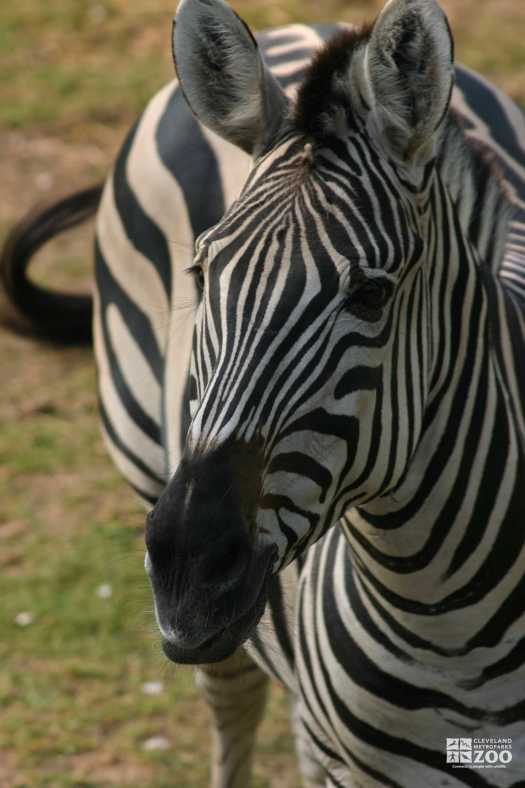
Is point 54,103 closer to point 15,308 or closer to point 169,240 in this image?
point 15,308

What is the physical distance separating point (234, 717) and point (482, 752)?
5.22 feet

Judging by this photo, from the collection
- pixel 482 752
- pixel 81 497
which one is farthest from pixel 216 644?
pixel 81 497

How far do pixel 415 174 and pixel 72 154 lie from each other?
20.1 feet

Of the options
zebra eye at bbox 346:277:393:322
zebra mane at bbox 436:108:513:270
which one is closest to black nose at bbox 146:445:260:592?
zebra eye at bbox 346:277:393:322

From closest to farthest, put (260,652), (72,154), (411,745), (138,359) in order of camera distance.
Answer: (411,745) < (260,652) < (138,359) < (72,154)

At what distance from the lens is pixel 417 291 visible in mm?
2258

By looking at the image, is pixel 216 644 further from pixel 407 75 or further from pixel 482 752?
pixel 407 75

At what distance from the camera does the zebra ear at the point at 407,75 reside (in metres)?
2.14

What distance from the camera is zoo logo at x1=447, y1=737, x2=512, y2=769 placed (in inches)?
99.7

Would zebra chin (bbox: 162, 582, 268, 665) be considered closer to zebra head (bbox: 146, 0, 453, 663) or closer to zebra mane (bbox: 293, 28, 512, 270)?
zebra head (bbox: 146, 0, 453, 663)

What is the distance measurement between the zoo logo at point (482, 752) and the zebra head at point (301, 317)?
56cm

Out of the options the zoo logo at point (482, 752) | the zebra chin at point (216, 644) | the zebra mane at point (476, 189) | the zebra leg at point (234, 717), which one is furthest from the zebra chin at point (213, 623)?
the zebra leg at point (234, 717)

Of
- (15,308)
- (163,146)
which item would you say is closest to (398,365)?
(163,146)

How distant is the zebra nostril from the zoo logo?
795mm
